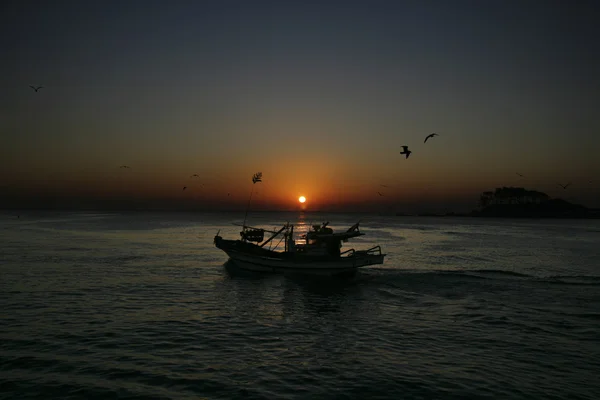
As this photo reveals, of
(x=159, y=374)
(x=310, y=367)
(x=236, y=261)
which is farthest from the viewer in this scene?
(x=236, y=261)

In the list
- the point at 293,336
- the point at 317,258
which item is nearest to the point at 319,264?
the point at 317,258

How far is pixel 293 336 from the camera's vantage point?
16734 millimetres

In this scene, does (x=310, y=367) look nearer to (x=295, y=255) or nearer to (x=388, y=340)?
(x=388, y=340)

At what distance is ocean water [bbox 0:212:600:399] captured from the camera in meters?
11.9

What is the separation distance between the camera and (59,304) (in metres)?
21.2

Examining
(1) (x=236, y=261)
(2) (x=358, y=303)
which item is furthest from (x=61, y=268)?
(2) (x=358, y=303)

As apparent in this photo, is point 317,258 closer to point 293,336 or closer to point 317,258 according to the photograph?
point 317,258

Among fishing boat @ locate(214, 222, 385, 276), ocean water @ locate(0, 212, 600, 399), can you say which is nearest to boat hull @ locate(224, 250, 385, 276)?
fishing boat @ locate(214, 222, 385, 276)

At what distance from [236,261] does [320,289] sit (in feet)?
33.2

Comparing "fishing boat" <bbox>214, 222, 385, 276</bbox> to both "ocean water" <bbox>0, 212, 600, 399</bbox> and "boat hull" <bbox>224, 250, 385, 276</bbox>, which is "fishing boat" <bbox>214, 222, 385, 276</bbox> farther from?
"ocean water" <bbox>0, 212, 600, 399</bbox>

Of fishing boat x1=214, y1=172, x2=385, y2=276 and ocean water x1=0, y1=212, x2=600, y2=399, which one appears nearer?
ocean water x1=0, y1=212, x2=600, y2=399

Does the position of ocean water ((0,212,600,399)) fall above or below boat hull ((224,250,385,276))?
below

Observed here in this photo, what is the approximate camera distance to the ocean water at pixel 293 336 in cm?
1188

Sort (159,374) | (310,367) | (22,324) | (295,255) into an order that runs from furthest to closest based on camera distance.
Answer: (295,255) → (22,324) → (310,367) → (159,374)
